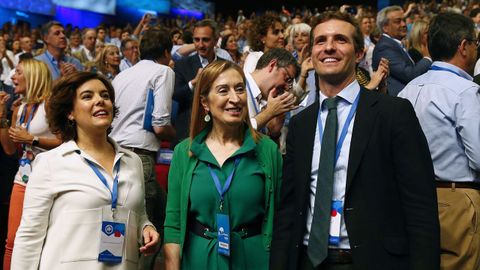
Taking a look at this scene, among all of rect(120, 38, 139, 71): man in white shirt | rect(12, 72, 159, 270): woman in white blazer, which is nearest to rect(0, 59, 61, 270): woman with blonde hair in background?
rect(12, 72, 159, 270): woman in white blazer

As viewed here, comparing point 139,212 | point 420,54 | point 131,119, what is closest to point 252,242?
point 139,212

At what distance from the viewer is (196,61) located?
6.58 metres

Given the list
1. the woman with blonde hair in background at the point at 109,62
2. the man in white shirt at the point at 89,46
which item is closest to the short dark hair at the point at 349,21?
the woman with blonde hair in background at the point at 109,62

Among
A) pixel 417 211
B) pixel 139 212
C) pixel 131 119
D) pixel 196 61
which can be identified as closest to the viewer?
Answer: pixel 417 211

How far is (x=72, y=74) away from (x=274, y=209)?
3.98 feet

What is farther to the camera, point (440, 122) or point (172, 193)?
point (440, 122)

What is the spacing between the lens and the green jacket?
3186mm

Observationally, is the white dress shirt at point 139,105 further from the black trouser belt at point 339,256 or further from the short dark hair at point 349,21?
the black trouser belt at point 339,256

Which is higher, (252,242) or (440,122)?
(440,122)

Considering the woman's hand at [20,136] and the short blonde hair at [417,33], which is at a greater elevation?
the short blonde hair at [417,33]

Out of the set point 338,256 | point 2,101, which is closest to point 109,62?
point 2,101

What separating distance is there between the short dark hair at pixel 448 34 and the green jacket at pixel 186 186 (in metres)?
1.29

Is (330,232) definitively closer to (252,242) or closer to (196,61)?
(252,242)

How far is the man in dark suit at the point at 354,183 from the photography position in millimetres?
2664
